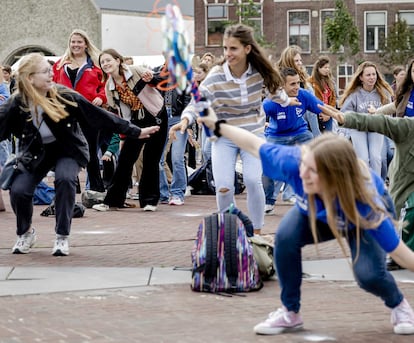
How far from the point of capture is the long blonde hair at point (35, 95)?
793 centimetres

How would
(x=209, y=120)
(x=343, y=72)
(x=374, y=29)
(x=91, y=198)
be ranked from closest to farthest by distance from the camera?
(x=209, y=120) → (x=91, y=198) → (x=343, y=72) → (x=374, y=29)

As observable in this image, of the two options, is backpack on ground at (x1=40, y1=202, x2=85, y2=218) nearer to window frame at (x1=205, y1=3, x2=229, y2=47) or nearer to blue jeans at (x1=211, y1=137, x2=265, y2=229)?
blue jeans at (x1=211, y1=137, x2=265, y2=229)

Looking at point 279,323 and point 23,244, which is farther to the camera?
point 23,244

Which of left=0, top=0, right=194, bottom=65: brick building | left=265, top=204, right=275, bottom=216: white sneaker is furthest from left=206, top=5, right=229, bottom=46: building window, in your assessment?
left=265, top=204, right=275, bottom=216: white sneaker

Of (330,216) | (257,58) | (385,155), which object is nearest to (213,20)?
(385,155)

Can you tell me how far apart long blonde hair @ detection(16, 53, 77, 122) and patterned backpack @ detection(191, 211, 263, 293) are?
1.87m

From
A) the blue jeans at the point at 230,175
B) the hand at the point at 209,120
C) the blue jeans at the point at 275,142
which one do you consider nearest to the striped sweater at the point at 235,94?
the blue jeans at the point at 230,175

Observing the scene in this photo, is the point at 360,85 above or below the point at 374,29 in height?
below

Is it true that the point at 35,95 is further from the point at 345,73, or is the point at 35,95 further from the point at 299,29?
the point at 299,29

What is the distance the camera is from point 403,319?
541cm

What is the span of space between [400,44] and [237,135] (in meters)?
41.6

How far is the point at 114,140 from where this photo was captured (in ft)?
45.3

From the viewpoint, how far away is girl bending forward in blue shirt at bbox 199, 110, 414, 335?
16.3 ft

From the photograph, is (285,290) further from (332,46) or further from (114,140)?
(332,46)
